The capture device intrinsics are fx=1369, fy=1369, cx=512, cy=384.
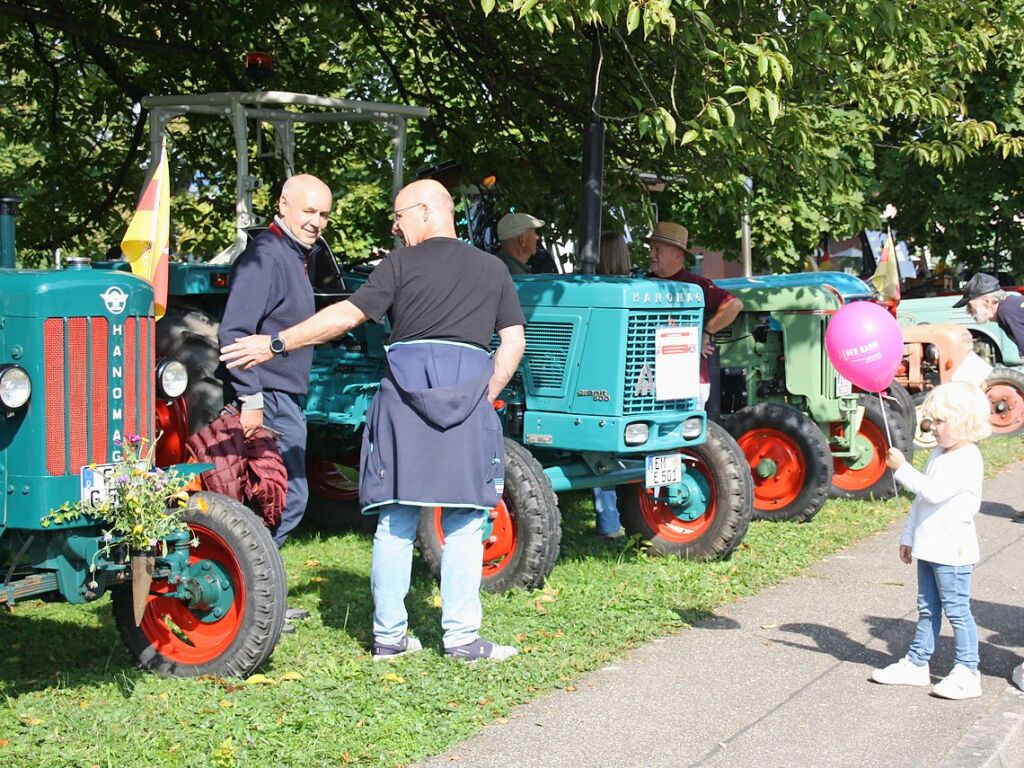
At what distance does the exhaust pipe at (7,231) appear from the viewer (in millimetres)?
5316

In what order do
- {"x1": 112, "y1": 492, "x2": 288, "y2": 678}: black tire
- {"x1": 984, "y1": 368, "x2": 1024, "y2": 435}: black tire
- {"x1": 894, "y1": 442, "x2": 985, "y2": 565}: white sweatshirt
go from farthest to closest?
1. {"x1": 984, "y1": 368, "x2": 1024, "y2": 435}: black tire
2. {"x1": 894, "y1": 442, "x2": 985, "y2": 565}: white sweatshirt
3. {"x1": 112, "y1": 492, "x2": 288, "y2": 678}: black tire

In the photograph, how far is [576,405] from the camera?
7043 mm

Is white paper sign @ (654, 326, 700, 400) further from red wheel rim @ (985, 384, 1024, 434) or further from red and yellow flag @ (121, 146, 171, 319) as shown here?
red wheel rim @ (985, 384, 1024, 434)

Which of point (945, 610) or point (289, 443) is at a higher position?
point (289, 443)

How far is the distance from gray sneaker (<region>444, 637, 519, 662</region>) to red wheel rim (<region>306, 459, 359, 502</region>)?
10.9 ft

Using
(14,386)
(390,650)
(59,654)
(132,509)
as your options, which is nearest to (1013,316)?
(390,650)

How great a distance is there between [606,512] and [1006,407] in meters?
7.51

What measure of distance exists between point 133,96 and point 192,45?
2.26 feet

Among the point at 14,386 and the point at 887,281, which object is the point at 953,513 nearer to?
the point at 14,386

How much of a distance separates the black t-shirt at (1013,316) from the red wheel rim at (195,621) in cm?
631

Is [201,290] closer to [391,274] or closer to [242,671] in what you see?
[391,274]

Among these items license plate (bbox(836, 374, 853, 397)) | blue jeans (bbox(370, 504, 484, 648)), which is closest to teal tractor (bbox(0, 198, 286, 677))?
blue jeans (bbox(370, 504, 484, 648))

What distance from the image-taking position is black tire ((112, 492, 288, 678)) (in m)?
4.96

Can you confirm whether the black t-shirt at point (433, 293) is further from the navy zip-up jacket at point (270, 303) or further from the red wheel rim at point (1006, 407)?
the red wheel rim at point (1006, 407)
